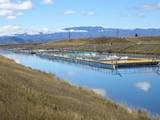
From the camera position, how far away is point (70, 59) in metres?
90.6

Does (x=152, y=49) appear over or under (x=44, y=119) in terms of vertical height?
under

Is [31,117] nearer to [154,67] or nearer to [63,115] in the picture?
[63,115]

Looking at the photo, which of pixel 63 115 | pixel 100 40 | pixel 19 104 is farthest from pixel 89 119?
pixel 100 40

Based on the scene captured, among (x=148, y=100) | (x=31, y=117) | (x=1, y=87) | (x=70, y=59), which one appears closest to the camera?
(x=31, y=117)

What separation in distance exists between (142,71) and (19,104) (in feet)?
169

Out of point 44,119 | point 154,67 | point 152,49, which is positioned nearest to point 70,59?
point 152,49

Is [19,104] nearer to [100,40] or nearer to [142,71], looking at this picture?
[142,71]

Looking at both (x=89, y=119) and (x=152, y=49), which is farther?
(x=152, y=49)

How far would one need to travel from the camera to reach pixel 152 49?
99.2m

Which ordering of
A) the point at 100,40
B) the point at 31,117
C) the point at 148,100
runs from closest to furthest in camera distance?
the point at 31,117 → the point at 148,100 → the point at 100,40

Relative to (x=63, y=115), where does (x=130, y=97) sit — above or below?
below

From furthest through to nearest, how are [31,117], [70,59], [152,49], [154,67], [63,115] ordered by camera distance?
[152,49]
[70,59]
[154,67]
[63,115]
[31,117]

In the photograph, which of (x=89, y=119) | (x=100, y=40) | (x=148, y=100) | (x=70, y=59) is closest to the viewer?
(x=89, y=119)

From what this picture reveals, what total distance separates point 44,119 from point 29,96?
2.71 metres
